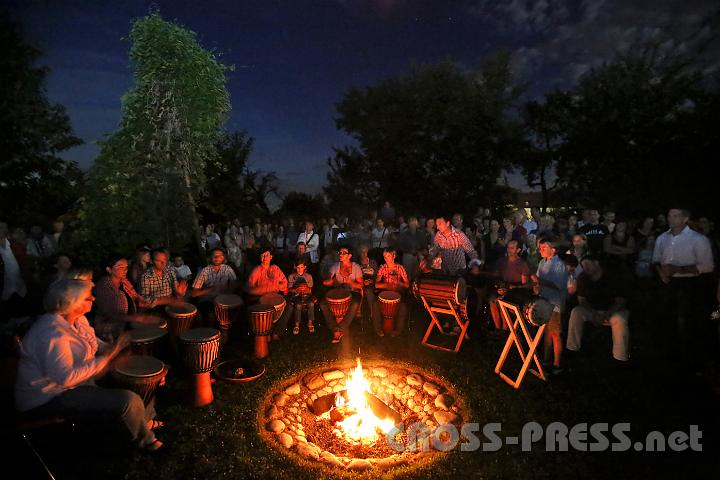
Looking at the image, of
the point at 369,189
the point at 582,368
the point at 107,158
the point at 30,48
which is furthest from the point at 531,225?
the point at 30,48

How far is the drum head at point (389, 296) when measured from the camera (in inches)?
246

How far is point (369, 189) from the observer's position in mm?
23922

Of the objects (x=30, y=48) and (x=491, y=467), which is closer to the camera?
(x=491, y=467)

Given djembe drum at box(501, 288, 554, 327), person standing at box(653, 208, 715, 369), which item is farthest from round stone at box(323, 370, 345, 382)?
person standing at box(653, 208, 715, 369)

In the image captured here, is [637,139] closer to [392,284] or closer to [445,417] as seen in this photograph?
[392,284]

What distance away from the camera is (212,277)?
655 cm

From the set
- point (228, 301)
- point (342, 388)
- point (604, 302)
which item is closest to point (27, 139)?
point (228, 301)

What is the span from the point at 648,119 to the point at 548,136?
4.51m

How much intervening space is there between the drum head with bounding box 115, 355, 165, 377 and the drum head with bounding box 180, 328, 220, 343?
46 cm

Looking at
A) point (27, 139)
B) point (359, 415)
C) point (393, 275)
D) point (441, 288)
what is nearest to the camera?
point (359, 415)

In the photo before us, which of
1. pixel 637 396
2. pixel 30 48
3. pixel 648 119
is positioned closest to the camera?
pixel 637 396

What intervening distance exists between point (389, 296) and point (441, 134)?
15947 mm

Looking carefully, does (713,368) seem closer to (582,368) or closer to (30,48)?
(582,368)

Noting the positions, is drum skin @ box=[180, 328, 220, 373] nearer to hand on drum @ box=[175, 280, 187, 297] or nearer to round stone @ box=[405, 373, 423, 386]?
hand on drum @ box=[175, 280, 187, 297]
